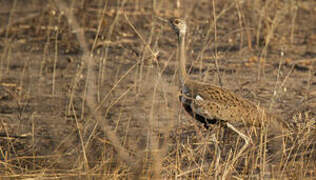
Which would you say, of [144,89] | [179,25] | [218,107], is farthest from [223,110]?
[144,89]

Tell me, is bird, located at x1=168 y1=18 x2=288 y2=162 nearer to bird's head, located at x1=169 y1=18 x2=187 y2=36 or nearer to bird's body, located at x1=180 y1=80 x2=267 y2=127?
bird's body, located at x1=180 y1=80 x2=267 y2=127

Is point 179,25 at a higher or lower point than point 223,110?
higher

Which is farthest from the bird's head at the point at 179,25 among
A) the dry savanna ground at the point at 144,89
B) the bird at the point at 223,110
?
the bird at the point at 223,110

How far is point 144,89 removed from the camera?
599 centimetres

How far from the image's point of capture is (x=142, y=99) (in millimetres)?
5887

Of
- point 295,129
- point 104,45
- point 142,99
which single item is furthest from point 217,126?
point 104,45

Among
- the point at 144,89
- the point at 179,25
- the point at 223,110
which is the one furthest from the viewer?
Answer: the point at 144,89

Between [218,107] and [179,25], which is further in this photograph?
[179,25]

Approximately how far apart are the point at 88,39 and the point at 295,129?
3.67m

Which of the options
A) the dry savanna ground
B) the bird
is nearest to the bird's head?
the dry savanna ground

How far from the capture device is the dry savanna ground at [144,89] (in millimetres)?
3986

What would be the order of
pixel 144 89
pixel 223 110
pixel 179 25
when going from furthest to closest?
pixel 144 89 → pixel 179 25 → pixel 223 110

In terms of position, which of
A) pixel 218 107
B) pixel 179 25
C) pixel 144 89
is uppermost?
pixel 179 25

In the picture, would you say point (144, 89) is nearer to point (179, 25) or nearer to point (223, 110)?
point (179, 25)
